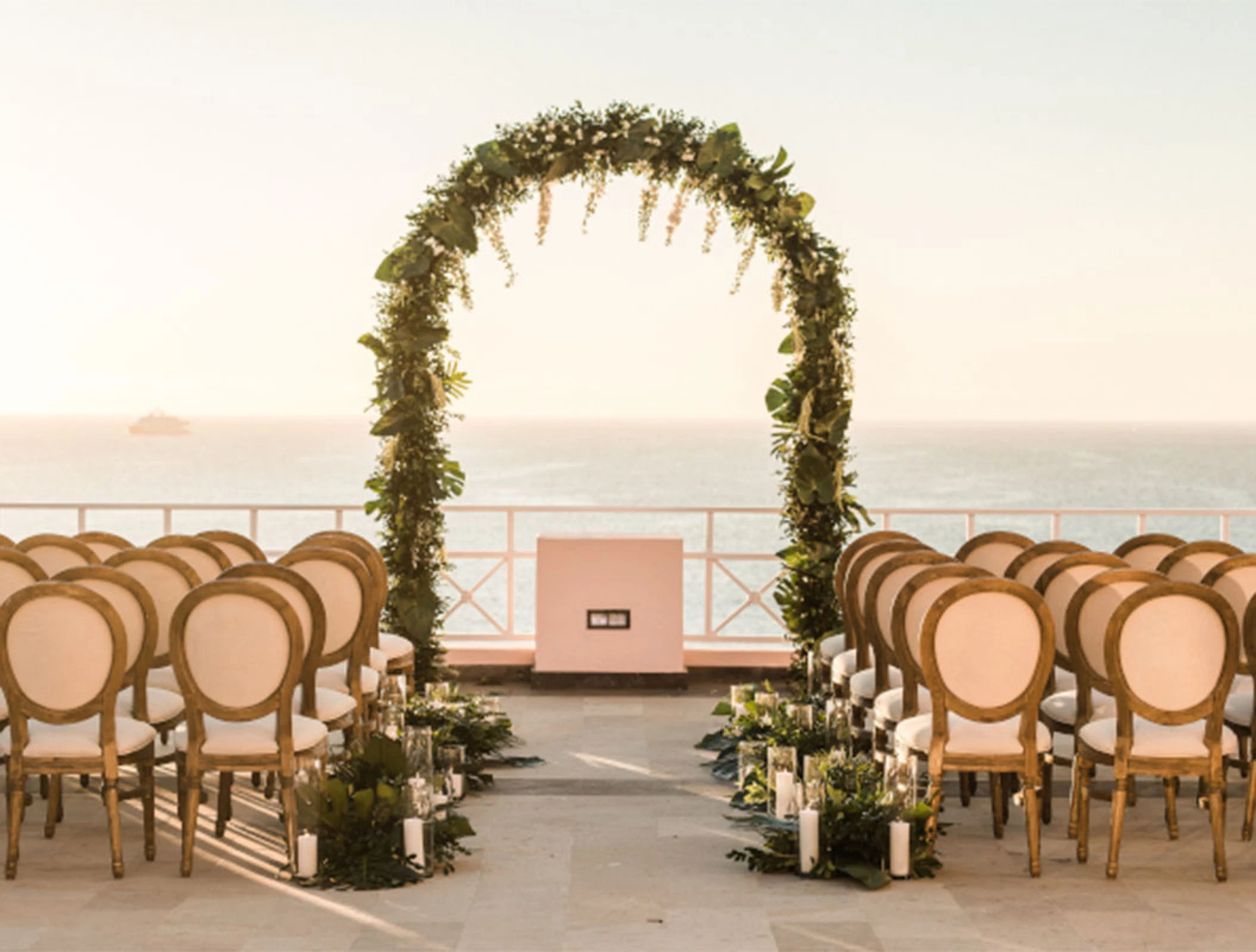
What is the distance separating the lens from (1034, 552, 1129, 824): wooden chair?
19.5ft

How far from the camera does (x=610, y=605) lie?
8.95 meters

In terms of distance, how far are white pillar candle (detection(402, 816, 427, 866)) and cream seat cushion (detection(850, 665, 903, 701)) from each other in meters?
2.22

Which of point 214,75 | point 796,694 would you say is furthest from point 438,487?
point 214,75

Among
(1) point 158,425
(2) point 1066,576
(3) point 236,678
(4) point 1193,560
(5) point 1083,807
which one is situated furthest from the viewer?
(1) point 158,425

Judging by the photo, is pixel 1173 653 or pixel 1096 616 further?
pixel 1096 616

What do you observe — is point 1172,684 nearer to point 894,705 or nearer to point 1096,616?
point 1096,616

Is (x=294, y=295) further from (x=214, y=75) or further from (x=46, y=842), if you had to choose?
(x=46, y=842)

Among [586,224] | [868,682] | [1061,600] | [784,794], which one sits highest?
[586,224]

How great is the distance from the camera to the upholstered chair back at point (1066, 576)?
6137mm

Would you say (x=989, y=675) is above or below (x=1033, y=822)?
above

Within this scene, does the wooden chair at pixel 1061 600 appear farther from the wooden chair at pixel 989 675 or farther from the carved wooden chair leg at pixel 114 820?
the carved wooden chair leg at pixel 114 820

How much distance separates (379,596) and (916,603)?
2813 millimetres

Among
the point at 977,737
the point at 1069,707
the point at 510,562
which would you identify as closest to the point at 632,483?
the point at 510,562

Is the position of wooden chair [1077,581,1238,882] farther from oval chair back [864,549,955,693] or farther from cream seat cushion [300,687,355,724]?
cream seat cushion [300,687,355,724]
